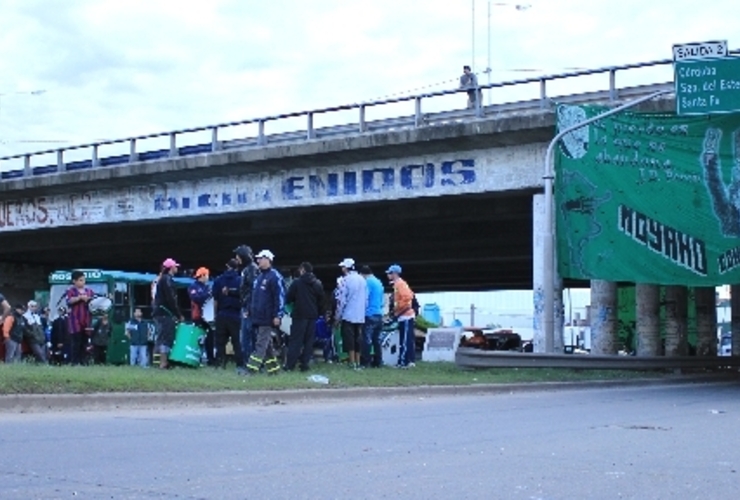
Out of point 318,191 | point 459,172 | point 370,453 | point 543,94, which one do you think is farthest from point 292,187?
point 370,453

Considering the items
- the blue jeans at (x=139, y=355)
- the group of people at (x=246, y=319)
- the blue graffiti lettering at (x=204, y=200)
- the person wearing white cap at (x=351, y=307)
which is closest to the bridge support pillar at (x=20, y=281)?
the blue graffiti lettering at (x=204, y=200)

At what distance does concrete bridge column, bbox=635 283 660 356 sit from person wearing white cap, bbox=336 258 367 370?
34.1ft

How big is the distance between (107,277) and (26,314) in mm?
3668

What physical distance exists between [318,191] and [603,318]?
808 centimetres

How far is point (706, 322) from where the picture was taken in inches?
1259

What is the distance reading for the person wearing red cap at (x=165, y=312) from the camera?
61.5 feet

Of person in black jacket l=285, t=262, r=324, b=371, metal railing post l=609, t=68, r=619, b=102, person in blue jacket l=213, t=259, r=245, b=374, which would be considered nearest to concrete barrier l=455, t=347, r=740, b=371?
person in black jacket l=285, t=262, r=324, b=371

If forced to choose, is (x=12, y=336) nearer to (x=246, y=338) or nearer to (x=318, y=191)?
(x=246, y=338)

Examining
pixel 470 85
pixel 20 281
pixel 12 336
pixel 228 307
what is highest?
pixel 470 85

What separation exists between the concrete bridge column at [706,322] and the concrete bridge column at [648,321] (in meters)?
3.21

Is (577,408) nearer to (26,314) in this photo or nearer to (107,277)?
(26,314)

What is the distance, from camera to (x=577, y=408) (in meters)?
A: 15.1

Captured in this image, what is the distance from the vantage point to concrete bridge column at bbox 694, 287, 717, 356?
3173cm

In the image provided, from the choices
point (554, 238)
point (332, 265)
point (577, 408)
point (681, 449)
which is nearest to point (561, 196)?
point (554, 238)
